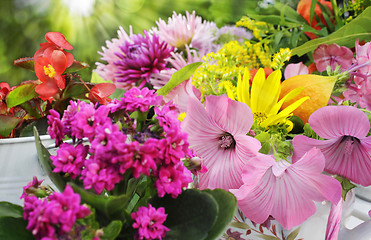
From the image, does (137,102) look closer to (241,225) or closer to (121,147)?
(121,147)

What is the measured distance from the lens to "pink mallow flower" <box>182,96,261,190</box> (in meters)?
0.23

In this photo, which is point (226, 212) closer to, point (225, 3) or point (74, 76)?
point (74, 76)

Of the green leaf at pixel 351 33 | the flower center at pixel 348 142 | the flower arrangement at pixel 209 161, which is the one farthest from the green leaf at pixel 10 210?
the green leaf at pixel 351 33

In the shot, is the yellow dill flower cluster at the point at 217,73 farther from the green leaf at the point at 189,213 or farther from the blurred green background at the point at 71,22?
the blurred green background at the point at 71,22

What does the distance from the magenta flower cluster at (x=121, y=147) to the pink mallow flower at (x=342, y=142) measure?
0.10 m

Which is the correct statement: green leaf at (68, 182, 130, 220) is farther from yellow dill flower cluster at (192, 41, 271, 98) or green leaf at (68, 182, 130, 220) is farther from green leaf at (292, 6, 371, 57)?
green leaf at (292, 6, 371, 57)

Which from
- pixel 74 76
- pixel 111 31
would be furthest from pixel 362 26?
pixel 111 31

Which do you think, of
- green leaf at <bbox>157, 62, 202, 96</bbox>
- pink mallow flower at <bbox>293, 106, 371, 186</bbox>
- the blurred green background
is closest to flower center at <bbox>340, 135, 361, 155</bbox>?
pink mallow flower at <bbox>293, 106, 371, 186</bbox>

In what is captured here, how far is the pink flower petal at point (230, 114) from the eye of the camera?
0.23 m

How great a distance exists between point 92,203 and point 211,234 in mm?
61

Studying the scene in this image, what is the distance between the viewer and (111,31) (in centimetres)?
135

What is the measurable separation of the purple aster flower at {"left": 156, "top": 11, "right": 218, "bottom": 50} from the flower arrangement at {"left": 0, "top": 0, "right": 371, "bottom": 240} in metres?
0.17

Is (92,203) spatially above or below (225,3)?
below

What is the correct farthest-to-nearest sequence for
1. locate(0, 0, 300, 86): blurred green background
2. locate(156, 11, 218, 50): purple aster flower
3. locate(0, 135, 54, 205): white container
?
locate(0, 0, 300, 86): blurred green background
locate(156, 11, 218, 50): purple aster flower
locate(0, 135, 54, 205): white container
